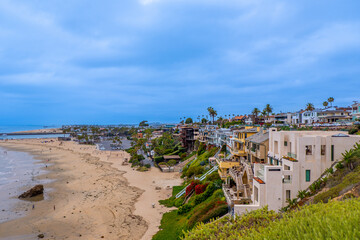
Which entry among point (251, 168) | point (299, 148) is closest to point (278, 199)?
point (299, 148)

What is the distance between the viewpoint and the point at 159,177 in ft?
174

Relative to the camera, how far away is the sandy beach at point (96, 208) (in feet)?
87.0

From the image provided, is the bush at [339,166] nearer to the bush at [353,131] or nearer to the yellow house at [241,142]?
the yellow house at [241,142]

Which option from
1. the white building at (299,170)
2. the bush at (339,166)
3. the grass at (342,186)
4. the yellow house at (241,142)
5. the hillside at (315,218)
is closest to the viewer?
the hillside at (315,218)

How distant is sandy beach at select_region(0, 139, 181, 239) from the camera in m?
26.5

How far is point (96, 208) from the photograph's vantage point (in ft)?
110

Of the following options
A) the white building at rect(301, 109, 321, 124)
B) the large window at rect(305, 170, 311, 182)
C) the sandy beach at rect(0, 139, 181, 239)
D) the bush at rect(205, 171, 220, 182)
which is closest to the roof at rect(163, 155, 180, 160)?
the sandy beach at rect(0, 139, 181, 239)

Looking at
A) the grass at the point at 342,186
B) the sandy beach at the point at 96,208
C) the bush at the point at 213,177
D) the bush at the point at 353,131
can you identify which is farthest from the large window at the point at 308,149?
the bush at the point at 353,131

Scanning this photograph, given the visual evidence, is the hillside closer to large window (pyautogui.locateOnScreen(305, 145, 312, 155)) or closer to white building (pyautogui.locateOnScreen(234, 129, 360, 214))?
white building (pyautogui.locateOnScreen(234, 129, 360, 214))

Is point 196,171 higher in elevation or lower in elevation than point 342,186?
lower

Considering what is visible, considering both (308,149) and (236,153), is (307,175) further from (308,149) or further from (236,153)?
(236,153)

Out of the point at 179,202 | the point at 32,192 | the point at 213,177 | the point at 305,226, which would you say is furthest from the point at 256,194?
the point at 32,192

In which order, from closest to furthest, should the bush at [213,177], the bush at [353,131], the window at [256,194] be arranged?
the window at [256,194] → the bush at [213,177] → the bush at [353,131]

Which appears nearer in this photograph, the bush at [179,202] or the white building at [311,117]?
the bush at [179,202]
